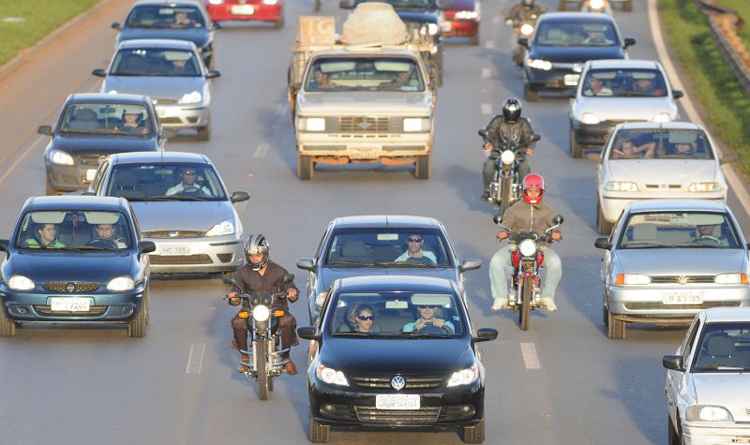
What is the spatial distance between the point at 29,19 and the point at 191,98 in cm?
1819

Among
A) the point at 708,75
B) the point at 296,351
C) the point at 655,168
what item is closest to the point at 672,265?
the point at 296,351

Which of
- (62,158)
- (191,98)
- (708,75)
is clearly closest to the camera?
(62,158)

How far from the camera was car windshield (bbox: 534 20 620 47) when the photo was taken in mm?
45500

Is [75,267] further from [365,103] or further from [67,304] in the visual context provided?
[365,103]

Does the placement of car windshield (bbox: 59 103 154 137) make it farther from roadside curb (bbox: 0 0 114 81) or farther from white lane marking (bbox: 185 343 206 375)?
roadside curb (bbox: 0 0 114 81)

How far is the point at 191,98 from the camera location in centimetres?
4028

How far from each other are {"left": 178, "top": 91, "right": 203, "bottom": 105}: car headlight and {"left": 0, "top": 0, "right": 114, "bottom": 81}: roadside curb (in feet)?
30.7

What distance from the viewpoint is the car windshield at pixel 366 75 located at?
36.7 meters

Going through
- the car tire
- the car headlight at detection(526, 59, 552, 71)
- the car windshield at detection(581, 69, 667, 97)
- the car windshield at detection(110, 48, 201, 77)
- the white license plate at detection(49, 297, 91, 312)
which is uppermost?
the car tire

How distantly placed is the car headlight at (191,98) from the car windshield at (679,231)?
15985 mm

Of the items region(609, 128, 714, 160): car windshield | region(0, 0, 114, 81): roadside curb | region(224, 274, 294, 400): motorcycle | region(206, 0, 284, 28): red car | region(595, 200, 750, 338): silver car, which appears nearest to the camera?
region(224, 274, 294, 400): motorcycle

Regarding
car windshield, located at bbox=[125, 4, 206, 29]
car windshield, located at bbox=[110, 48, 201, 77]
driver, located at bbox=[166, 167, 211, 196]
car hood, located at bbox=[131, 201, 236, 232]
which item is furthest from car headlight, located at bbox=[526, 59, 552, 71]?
car hood, located at bbox=[131, 201, 236, 232]

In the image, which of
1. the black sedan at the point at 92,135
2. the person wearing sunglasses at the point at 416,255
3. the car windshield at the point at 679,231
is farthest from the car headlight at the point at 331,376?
the black sedan at the point at 92,135

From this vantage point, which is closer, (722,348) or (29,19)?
(722,348)
